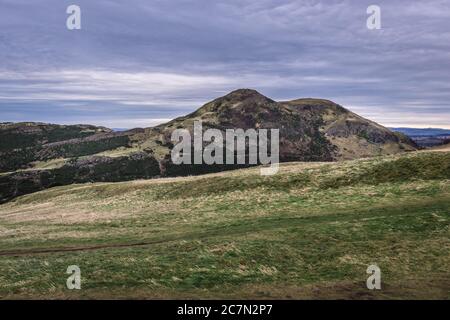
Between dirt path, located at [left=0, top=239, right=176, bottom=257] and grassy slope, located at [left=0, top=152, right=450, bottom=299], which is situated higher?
grassy slope, located at [left=0, top=152, right=450, bottom=299]

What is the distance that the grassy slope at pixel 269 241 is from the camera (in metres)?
19.6

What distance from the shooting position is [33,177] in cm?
18000

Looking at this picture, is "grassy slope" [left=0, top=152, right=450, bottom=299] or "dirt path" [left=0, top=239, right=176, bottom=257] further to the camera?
"dirt path" [left=0, top=239, right=176, bottom=257]

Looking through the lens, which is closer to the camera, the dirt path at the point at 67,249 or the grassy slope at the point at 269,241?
the grassy slope at the point at 269,241

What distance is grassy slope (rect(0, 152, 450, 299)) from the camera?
1962cm

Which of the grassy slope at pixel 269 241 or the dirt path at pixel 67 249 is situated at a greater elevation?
the grassy slope at pixel 269 241

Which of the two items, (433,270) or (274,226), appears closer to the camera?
(433,270)

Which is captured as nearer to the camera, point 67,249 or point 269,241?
point 269,241

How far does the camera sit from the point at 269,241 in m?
26.4

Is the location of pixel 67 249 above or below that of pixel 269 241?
below
